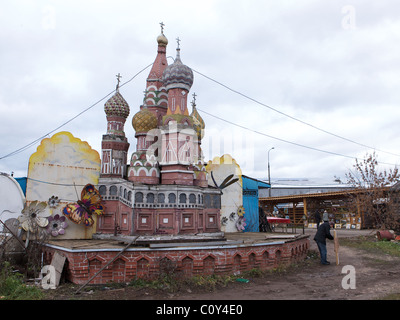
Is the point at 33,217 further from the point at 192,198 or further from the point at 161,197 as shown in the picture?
the point at 192,198

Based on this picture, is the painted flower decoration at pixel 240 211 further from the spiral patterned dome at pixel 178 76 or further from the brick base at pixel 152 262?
the brick base at pixel 152 262

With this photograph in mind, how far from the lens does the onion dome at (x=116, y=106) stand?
17625 millimetres

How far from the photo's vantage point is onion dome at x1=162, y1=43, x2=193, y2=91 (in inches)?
A: 653

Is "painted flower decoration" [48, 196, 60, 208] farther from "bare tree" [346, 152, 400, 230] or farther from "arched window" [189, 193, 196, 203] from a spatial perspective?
"bare tree" [346, 152, 400, 230]

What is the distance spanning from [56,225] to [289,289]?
1079 centimetres

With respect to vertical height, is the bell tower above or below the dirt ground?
above

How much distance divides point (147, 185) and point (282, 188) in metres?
55.3

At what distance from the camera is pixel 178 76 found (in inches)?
651

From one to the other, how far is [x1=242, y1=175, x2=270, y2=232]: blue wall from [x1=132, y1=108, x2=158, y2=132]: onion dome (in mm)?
8791

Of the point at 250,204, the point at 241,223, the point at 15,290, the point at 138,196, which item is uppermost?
the point at 138,196

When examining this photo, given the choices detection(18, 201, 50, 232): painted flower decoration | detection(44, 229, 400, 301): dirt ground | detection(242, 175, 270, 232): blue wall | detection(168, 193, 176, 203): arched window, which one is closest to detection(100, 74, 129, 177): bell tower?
detection(168, 193, 176, 203): arched window

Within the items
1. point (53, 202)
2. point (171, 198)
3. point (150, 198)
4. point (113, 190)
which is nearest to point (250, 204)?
point (171, 198)

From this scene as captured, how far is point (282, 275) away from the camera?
1220 cm

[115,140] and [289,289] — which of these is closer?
[289,289]
